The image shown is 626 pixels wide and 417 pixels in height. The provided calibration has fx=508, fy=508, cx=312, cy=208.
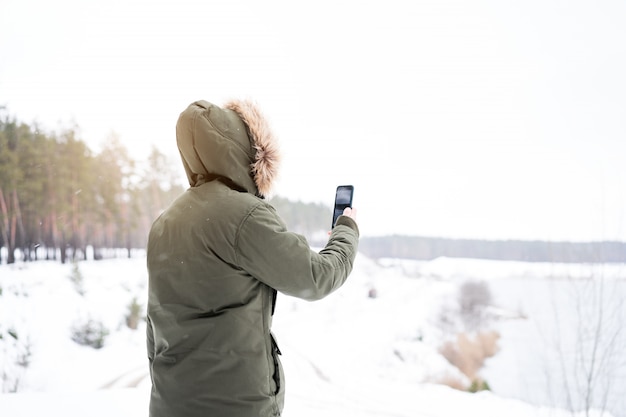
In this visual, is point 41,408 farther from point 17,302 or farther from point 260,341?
point 260,341

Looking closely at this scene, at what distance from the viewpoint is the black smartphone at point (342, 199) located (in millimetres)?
1419

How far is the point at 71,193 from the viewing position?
13.0ft

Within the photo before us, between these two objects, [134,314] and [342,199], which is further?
[134,314]

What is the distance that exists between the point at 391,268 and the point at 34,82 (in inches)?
116

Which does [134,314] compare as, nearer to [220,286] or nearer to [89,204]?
[89,204]

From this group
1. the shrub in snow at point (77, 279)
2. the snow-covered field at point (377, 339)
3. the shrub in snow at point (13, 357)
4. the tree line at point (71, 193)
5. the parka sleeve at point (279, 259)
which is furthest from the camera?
the shrub in snow at point (77, 279)

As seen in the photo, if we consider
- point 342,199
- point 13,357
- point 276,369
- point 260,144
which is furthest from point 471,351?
point 13,357

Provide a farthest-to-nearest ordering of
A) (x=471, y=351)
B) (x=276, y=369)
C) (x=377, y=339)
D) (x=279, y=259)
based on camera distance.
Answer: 1. (x=377, y=339)
2. (x=471, y=351)
3. (x=276, y=369)
4. (x=279, y=259)

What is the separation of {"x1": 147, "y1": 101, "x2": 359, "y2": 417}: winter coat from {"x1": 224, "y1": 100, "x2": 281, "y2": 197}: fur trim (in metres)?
0.06

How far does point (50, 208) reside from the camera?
12.9 ft

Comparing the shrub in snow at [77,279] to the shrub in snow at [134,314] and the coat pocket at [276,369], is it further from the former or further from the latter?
the coat pocket at [276,369]

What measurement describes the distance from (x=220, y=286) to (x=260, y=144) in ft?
1.12

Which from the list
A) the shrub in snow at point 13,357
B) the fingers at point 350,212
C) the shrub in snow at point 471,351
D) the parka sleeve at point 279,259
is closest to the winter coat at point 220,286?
the parka sleeve at point 279,259

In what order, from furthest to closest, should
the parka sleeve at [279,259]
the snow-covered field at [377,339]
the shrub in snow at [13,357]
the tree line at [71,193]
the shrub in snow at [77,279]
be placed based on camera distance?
the shrub in snow at [77,279] < the tree line at [71,193] < the shrub in snow at [13,357] < the snow-covered field at [377,339] < the parka sleeve at [279,259]
